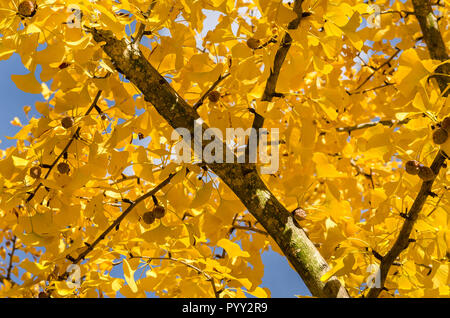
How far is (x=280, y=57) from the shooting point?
3.84ft

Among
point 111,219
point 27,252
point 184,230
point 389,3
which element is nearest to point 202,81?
point 184,230

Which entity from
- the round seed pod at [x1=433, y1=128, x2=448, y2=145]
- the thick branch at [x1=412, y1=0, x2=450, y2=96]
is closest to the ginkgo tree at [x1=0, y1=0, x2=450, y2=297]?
the round seed pod at [x1=433, y1=128, x2=448, y2=145]

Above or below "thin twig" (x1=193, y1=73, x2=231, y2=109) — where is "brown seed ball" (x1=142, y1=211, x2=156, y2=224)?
below

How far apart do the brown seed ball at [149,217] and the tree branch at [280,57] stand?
488 millimetres

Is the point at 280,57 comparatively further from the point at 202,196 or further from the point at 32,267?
the point at 32,267

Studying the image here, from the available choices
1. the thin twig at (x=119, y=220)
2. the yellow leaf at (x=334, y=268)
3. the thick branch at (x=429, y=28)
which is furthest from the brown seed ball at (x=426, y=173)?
the thick branch at (x=429, y=28)

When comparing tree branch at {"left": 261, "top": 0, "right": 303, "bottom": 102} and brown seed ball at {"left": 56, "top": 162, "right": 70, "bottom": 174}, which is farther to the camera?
brown seed ball at {"left": 56, "top": 162, "right": 70, "bottom": 174}

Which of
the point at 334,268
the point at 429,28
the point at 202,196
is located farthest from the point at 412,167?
the point at 429,28

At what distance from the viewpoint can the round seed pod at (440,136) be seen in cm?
89

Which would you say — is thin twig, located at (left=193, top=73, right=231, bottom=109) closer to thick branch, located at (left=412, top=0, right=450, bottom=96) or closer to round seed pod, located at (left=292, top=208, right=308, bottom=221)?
round seed pod, located at (left=292, top=208, right=308, bottom=221)

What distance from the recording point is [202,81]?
48.1 inches

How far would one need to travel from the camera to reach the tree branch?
106 centimetres

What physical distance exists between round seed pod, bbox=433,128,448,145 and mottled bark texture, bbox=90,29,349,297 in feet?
1.44
